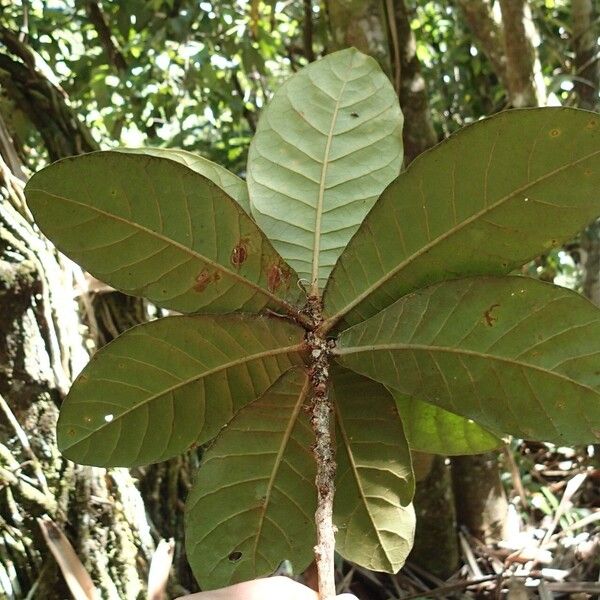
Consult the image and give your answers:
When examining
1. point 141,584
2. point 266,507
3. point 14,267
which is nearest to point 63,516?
point 141,584

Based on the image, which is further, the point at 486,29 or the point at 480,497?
the point at 486,29

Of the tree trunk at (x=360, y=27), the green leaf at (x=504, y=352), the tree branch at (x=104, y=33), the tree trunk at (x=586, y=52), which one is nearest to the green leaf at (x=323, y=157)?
the green leaf at (x=504, y=352)

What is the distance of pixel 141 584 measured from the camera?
93cm

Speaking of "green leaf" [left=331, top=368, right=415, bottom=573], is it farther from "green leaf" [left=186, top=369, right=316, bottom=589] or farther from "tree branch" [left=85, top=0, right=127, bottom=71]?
"tree branch" [left=85, top=0, right=127, bottom=71]

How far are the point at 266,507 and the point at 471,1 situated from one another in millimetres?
1456

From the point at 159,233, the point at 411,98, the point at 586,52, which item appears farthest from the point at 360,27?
the point at 159,233

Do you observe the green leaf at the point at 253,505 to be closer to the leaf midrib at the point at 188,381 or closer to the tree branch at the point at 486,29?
the leaf midrib at the point at 188,381

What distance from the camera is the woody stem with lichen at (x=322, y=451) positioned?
0.43m

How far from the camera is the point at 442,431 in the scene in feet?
2.04

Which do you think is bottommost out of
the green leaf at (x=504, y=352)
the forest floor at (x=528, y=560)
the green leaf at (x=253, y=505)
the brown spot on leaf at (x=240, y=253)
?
the forest floor at (x=528, y=560)

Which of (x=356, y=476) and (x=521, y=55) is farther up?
(x=521, y=55)

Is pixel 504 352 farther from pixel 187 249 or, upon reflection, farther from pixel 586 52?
pixel 586 52

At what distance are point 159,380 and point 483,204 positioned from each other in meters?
0.28

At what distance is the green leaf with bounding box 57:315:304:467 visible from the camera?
0.51m
